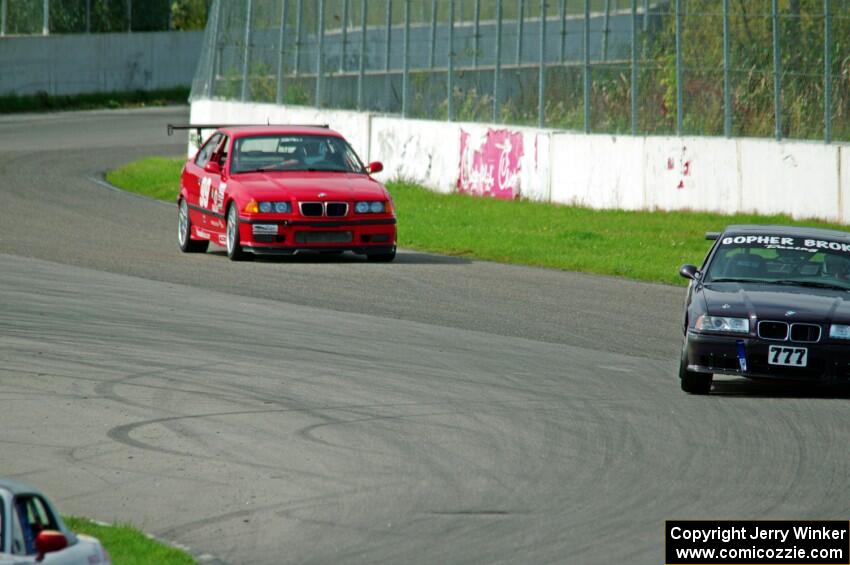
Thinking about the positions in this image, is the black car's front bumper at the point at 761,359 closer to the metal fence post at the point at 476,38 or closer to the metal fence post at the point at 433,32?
the metal fence post at the point at 476,38

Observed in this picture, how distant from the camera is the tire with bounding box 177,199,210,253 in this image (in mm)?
21844

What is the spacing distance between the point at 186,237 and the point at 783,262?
33.8 feet

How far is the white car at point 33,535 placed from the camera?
583cm

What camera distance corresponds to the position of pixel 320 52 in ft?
119

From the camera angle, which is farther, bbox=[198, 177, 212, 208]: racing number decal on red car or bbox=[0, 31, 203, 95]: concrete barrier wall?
bbox=[0, 31, 203, 95]: concrete barrier wall

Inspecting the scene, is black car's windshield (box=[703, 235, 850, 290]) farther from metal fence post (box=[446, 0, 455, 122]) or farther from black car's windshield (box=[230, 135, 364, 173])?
metal fence post (box=[446, 0, 455, 122])

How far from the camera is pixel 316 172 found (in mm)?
21281

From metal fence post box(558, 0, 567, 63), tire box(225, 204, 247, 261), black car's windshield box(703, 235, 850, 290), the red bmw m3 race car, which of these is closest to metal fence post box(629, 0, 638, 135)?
metal fence post box(558, 0, 567, 63)

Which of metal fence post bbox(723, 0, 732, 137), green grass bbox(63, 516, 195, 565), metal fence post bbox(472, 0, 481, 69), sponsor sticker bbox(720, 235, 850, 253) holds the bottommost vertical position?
green grass bbox(63, 516, 195, 565)

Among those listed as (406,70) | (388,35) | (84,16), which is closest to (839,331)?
(406,70)

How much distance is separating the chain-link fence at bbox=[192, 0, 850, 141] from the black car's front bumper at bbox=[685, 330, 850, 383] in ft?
45.4

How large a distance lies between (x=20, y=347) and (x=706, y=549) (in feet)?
24.4

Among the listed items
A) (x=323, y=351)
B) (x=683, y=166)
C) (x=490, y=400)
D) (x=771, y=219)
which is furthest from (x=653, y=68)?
(x=490, y=400)

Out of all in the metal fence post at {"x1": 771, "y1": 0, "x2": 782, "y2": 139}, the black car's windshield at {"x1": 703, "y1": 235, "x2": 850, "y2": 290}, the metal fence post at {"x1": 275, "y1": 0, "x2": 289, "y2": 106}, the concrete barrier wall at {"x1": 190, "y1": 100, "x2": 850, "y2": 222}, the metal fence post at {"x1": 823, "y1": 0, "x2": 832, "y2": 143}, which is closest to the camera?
the black car's windshield at {"x1": 703, "y1": 235, "x2": 850, "y2": 290}
